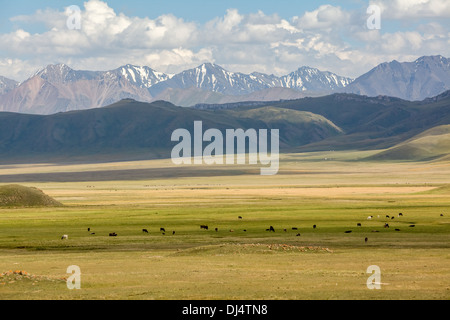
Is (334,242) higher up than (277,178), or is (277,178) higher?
(277,178)

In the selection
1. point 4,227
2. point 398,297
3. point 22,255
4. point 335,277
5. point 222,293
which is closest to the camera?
point 398,297

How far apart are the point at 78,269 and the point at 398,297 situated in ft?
56.0

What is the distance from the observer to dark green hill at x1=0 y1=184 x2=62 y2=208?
101m

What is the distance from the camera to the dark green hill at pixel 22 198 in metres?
101

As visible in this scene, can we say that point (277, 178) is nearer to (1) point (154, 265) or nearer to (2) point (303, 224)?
(2) point (303, 224)

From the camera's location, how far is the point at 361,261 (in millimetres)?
40625

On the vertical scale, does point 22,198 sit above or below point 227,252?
above

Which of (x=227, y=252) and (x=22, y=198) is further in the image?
(x=22, y=198)

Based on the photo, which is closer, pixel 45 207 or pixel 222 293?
pixel 222 293

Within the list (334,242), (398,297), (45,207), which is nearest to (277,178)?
(45,207)

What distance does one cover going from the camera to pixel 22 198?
102438 mm

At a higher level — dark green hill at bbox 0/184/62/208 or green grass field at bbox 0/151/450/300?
dark green hill at bbox 0/184/62/208

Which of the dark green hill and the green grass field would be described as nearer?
the green grass field

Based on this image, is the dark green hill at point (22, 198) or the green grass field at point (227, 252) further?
the dark green hill at point (22, 198)
